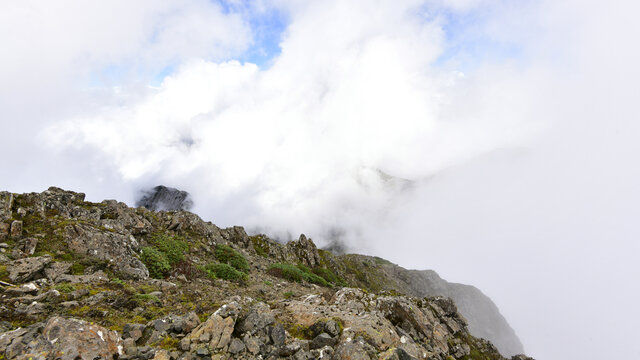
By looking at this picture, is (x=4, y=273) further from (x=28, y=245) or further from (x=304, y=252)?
(x=304, y=252)

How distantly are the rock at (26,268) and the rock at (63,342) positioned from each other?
22.8 ft

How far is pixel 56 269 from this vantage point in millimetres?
13398

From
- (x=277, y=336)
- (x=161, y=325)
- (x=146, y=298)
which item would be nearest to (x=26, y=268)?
(x=146, y=298)

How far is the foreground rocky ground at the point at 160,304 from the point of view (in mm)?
7895

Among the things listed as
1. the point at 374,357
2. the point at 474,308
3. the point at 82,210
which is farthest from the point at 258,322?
the point at 474,308

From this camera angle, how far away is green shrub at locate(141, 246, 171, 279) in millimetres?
18406

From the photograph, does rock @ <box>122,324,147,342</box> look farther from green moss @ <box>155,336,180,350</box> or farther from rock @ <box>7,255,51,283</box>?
rock @ <box>7,255,51,283</box>

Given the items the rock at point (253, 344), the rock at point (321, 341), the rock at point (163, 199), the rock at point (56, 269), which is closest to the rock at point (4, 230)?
the rock at point (56, 269)

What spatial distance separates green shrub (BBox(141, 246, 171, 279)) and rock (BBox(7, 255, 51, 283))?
5.87m

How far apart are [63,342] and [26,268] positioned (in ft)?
28.8

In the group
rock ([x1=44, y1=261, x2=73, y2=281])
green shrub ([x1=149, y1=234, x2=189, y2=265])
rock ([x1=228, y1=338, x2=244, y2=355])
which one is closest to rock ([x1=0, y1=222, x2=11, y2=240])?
rock ([x1=44, y1=261, x2=73, y2=281])

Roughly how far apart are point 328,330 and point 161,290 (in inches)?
383

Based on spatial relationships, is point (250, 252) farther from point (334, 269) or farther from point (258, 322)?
point (258, 322)

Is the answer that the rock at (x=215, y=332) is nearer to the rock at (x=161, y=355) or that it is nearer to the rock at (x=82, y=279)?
the rock at (x=161, y=355)
